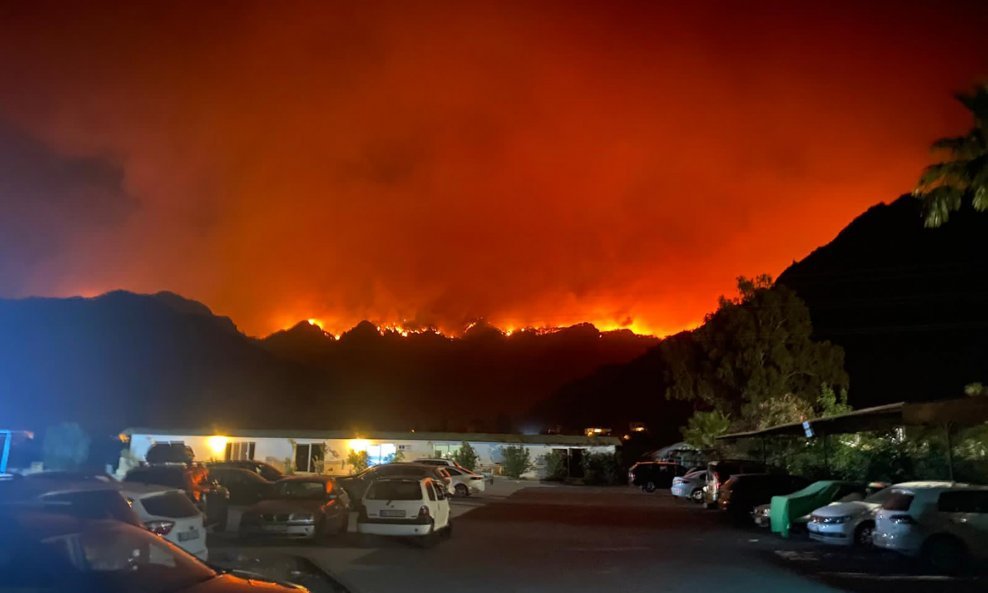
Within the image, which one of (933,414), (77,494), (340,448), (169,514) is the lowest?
(169,514)

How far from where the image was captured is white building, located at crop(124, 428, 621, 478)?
155 feet

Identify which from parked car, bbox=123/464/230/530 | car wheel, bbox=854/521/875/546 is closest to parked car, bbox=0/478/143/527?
parked car, bbox=123/464/230/530

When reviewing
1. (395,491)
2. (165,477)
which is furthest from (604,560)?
(165,477)

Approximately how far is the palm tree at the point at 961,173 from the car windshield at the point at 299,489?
1578cm

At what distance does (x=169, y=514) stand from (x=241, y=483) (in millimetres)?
15253

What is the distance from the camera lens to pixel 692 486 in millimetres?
34094

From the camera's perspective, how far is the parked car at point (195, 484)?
57.5 feet

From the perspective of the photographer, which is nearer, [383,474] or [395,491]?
[395,491]

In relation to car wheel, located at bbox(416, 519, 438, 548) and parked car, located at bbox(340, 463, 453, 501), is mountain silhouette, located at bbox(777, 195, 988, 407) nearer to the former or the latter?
parked car, located at bbox(340, 463, 453, 501)

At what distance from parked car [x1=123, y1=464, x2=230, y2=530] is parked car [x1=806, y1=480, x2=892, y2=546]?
13915 millimetres

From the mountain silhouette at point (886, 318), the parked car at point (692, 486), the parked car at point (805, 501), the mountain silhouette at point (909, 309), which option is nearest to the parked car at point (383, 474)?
the parked car at point (692, 486)

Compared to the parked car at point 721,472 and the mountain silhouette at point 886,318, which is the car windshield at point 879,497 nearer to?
the parked car at point 721,472

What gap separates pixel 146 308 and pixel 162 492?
123242mm

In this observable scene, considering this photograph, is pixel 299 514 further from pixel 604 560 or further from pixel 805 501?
pixel 805 501
